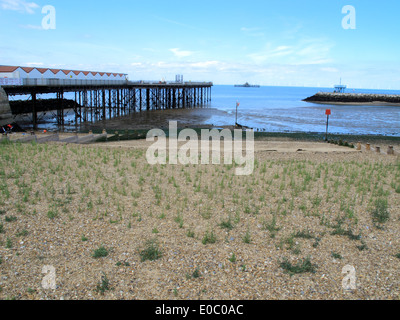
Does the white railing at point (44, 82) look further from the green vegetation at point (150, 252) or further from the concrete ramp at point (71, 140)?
the green vegetation at point (150, 252)

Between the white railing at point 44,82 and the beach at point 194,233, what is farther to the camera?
the white railing at point 44,82

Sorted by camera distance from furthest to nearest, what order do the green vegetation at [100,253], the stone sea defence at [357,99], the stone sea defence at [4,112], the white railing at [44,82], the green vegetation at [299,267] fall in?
the stone sea defence at [357,99]
the white railing at [44,82]
the stone sea defence at [4,112]
the green vegetation at [100,253]
the green vegetation at [299,267]

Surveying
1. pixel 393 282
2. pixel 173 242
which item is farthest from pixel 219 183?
pixel 393 282

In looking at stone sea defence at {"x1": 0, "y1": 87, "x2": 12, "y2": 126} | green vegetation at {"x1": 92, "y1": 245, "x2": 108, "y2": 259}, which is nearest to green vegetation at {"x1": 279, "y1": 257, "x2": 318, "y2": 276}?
green vegetation at {"x1": 92, "y1": 245, "x2": 108, "y2": 259}

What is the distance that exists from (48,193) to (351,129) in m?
42.8

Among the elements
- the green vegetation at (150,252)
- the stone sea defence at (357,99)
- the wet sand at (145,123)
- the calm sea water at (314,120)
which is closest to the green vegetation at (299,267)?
the green vegetation at (150,252)

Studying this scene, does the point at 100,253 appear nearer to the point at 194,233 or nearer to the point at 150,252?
the point at 150,252

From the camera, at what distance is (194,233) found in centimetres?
884

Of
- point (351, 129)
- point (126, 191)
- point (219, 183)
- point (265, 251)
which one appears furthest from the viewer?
point (351, 129)

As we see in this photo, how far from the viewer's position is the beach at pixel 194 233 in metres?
6.59

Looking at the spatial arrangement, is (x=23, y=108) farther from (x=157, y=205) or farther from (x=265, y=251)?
(x=265, y=251)

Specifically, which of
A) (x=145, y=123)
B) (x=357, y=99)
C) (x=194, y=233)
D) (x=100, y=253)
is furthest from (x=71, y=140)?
(x=357, y=99)

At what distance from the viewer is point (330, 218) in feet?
32.8
